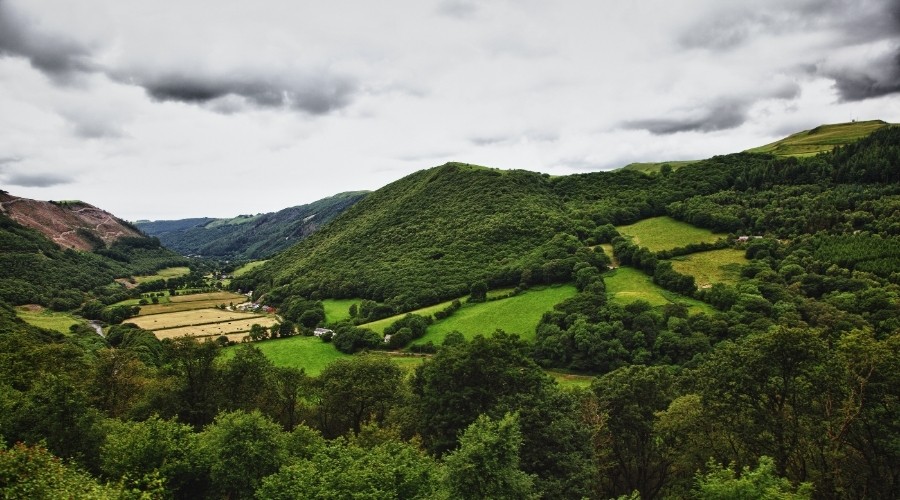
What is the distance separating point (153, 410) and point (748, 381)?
51.1m

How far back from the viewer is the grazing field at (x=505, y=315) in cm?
10369

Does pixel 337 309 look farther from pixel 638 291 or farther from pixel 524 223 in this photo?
pixel 638 291

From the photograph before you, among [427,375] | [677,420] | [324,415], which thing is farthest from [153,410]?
[677,420]

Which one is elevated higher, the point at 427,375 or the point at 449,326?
the point at 427,375

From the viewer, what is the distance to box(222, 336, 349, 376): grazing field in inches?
3767

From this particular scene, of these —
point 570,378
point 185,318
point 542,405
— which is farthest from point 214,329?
point 542,405

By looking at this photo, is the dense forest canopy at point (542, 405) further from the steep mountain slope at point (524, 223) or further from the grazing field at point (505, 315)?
the steep mountain slope at point (524, 223)

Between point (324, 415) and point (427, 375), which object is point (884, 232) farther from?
point (324, 415)

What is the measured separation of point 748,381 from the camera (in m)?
32.7

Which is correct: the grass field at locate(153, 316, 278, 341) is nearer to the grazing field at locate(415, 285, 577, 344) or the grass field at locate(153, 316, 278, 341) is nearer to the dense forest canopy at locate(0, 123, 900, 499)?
the dense forest canopy at locate(0, 123, 900, 499)

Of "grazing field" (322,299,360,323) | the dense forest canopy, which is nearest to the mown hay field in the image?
the dense forest canopy

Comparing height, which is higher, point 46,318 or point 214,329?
point 46,318

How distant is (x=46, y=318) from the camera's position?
13950 centimetres

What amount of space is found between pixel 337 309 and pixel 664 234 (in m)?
103
